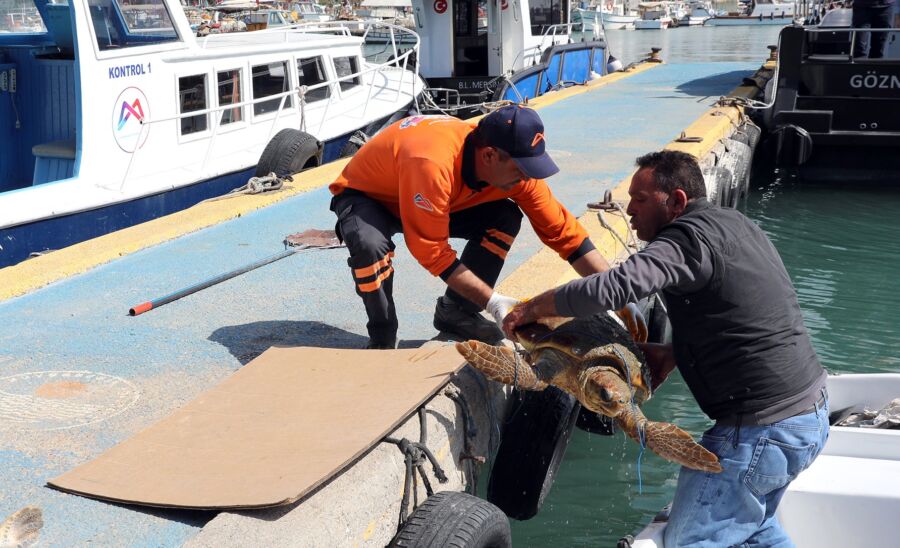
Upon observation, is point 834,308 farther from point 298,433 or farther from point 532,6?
point 532,6

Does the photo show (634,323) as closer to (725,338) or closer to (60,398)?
(725,338)

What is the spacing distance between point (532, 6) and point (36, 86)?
1147cm

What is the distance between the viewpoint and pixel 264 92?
33.1 feet

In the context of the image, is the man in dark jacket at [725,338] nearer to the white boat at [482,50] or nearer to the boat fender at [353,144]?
the boat fender at [353,144]

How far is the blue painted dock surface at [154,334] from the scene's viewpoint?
3.02m

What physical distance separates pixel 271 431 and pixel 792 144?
380 inches

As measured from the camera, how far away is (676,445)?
3088mm

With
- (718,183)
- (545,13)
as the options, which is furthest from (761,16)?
(718,183)

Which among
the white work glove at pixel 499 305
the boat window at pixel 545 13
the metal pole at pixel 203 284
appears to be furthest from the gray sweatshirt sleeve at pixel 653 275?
the boat window at pixel 545 13

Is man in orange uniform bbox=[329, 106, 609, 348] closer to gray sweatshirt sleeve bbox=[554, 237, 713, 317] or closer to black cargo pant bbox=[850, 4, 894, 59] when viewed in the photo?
gray sweatshirt sleeve bbox=[554, 237, 713, 317]

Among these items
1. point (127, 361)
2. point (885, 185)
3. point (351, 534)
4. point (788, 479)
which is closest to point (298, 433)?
point (351, 534)

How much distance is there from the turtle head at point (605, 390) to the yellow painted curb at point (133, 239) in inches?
131

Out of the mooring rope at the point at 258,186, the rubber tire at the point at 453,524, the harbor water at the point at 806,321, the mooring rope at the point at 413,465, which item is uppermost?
the mooring rope at the point at 258,186

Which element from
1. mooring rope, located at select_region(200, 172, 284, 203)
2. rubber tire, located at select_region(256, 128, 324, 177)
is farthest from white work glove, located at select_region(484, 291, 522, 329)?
rubber tire, located at select_region(256, 128, 324, 177)
